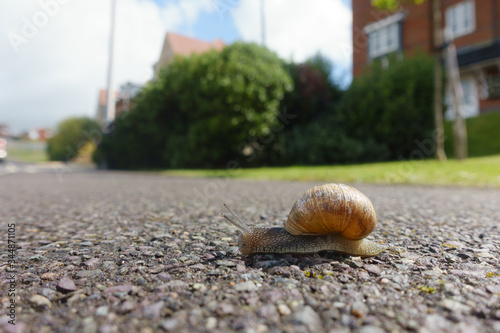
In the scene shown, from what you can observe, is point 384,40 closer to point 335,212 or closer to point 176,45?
point 176,45

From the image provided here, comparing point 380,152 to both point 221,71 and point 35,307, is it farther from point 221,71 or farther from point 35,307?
point 35,307

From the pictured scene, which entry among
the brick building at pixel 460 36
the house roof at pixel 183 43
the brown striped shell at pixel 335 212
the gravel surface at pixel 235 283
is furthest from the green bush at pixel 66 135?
the brown striped shell at pixel 335 212

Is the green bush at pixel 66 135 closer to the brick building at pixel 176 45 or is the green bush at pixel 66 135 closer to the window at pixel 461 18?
the brick building at pixel 176 45

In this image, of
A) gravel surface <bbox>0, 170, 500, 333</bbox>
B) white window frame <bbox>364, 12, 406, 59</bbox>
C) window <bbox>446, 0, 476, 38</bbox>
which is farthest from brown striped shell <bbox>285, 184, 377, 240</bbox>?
window <bbox>446, 0, 476, 38</bbox>

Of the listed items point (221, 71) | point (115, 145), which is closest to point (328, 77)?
point (221, 71)

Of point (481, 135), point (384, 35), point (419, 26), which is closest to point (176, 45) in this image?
point (384, 35)

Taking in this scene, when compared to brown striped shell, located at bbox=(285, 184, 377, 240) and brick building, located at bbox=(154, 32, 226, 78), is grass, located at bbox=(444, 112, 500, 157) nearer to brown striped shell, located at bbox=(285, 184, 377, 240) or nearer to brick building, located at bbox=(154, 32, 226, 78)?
brown striped shell, located at bbox=(285, 184, 377, 240)
